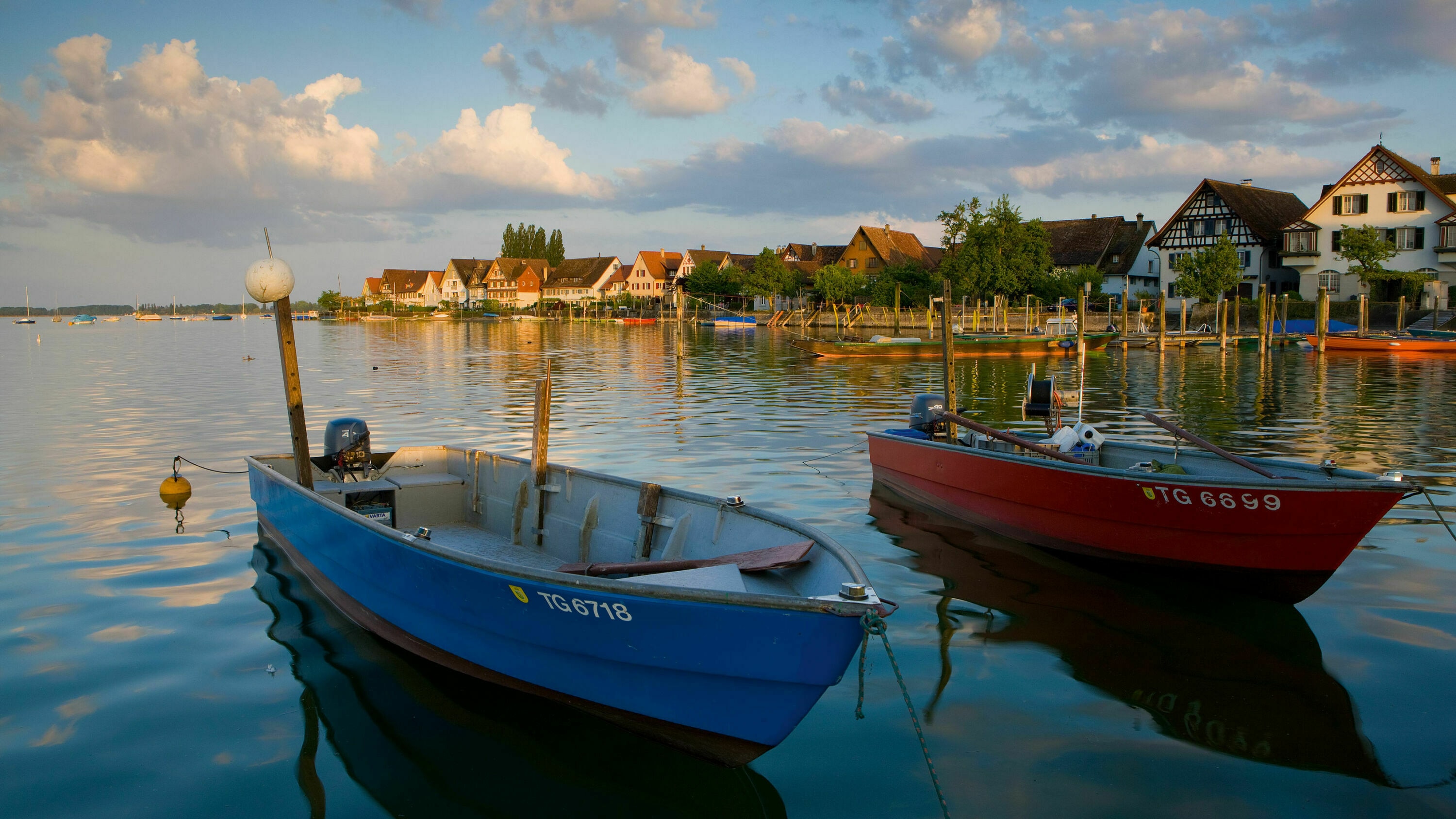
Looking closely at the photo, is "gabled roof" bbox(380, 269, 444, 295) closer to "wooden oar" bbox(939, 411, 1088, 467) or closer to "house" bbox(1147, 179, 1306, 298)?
"house" bbox(1147, 179, 1306, 298)

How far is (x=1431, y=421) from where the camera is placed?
21.7 m

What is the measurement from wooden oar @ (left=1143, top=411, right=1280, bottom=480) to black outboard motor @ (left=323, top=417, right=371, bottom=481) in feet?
32.3

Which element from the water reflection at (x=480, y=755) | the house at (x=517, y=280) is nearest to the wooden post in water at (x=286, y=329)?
the water reflection at (x=480, y=755)

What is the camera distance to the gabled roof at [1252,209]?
67.3m

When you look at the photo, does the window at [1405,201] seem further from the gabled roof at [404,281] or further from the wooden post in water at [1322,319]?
the gabled roof at [404,281]

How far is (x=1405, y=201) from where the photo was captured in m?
59.1

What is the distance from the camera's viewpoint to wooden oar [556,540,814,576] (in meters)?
6.48

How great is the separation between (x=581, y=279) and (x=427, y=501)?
14005 cm

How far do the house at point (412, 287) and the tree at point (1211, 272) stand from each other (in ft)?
472

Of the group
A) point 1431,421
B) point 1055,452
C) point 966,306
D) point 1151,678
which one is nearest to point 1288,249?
point 966,306

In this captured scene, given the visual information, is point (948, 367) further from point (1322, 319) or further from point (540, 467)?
point (1322, 319)

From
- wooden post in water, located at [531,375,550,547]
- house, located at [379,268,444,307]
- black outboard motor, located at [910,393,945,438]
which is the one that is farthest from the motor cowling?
house, located at [379,268,444,307]

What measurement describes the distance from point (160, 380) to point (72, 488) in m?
24.7

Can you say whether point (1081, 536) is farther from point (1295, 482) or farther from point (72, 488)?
point (72, 488)
